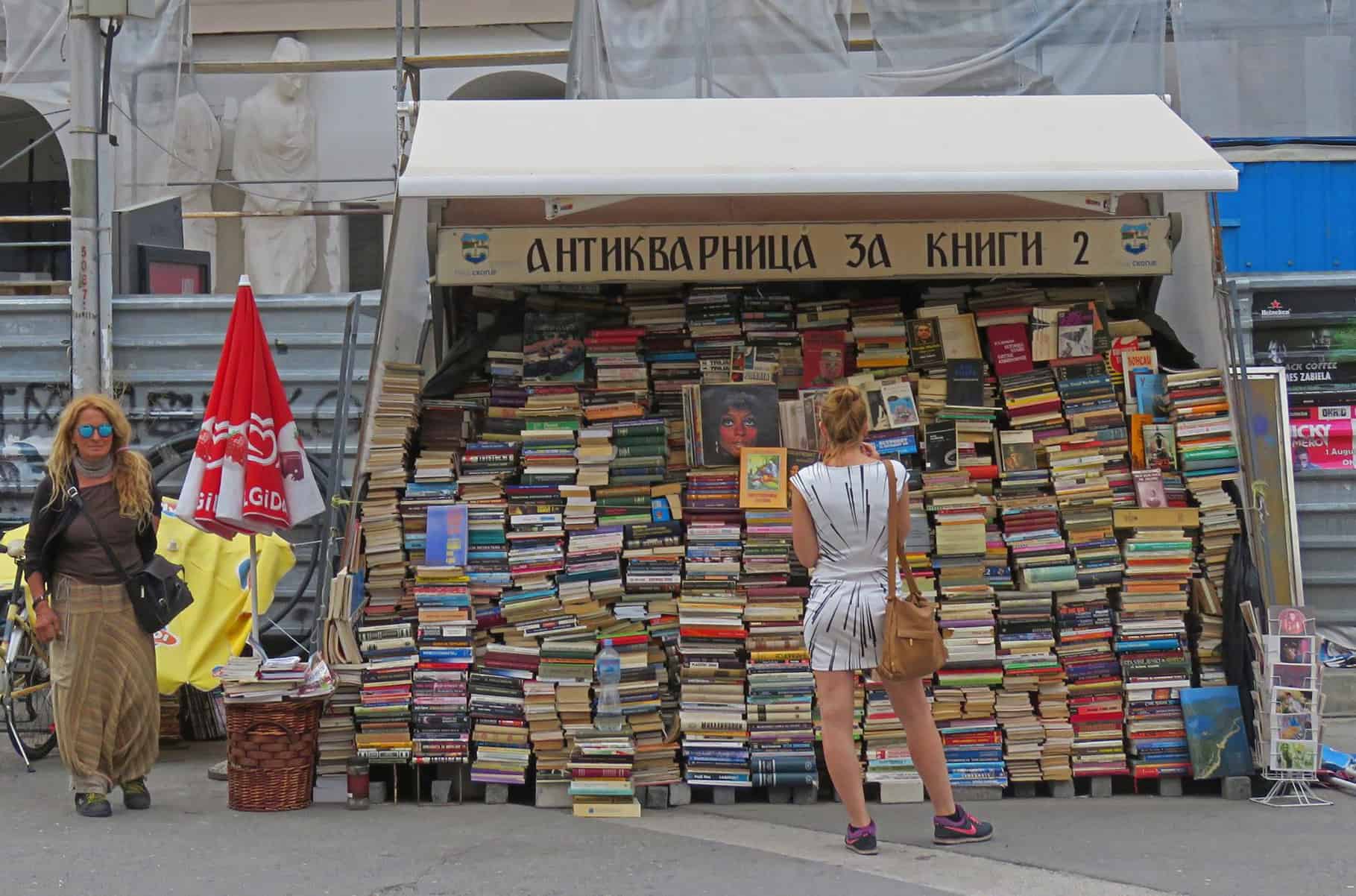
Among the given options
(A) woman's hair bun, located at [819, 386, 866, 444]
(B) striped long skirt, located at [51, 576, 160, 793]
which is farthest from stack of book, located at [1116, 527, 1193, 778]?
(B) striped long skirt, located at [51, 576, 160, 793]

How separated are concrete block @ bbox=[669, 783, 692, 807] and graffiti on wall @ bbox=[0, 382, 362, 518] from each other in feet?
11.5

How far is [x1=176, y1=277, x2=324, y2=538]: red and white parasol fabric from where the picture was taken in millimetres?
6625

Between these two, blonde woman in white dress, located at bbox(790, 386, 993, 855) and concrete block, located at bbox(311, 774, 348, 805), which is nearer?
blonde woman in white dress, located at bbox(790, 386, 993, 855)

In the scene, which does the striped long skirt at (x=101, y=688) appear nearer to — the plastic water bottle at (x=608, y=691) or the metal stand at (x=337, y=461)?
the metal stand at (x=337, y=461)

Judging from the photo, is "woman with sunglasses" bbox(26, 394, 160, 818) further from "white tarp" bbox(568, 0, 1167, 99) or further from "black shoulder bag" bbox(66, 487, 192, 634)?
"white tarp" bbox(568, 0, 1167, 99)

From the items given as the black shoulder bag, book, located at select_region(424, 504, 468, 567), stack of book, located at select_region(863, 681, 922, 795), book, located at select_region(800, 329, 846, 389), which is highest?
book, located at select_region(800, 329, 846, 389)

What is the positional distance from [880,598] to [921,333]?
1816 mm

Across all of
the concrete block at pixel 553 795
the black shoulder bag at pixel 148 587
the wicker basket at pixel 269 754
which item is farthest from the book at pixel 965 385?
the black shoulder bag at pixel 148 587

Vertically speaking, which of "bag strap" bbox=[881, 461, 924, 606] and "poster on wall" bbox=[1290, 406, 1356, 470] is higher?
"poster on wall" bbox=[1290, 406, 1356, 470]

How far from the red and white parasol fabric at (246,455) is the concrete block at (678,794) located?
1934 millimetres

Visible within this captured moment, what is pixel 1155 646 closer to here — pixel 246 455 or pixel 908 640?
pixel 908 640

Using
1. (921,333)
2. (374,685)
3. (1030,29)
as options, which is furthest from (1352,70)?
(374,685)

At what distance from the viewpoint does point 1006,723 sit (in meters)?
6.67

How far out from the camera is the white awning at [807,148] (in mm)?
6035
